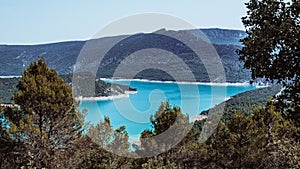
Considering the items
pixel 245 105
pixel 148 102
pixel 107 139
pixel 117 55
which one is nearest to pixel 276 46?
pixel 107 139

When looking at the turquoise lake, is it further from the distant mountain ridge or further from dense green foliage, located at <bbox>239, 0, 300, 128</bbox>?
dense green foliage, located at <bbox>239, 0, 300, 128</bbox>

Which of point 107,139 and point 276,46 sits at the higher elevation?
point 276,46

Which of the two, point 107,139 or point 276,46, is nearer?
point 276,46

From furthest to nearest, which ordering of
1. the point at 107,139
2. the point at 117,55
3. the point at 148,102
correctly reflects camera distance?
the point at 117,55 → the point at 148,102 → the point at 107,139

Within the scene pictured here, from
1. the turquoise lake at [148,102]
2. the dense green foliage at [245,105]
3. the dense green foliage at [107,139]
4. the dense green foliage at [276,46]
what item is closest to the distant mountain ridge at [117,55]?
the turquoise lake at [148,102]

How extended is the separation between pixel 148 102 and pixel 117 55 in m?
49.8

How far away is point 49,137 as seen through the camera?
9.65m

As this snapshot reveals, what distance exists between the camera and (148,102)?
70.2 m

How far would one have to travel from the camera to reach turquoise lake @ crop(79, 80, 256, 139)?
51.0m

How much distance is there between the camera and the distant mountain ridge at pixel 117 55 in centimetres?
10281

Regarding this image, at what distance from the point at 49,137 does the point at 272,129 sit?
7801 millimetres

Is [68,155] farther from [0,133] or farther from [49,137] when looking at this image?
[0,133]

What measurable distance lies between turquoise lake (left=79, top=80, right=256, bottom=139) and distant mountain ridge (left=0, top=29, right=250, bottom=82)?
613 cm

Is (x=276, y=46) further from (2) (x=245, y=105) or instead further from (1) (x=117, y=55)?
(1) (x=117, y=55)
